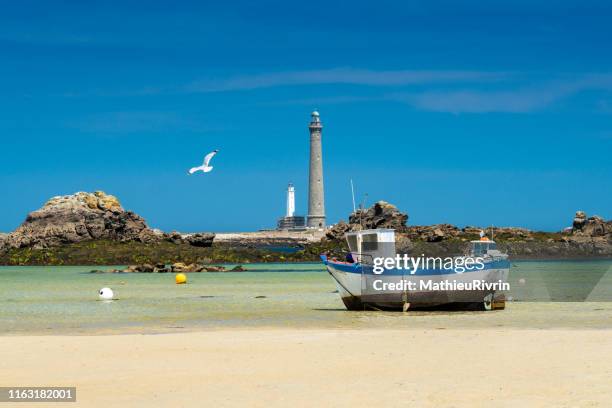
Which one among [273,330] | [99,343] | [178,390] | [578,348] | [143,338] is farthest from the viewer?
[273,330]

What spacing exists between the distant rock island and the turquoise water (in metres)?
46.4

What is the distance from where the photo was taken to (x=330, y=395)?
1587cm

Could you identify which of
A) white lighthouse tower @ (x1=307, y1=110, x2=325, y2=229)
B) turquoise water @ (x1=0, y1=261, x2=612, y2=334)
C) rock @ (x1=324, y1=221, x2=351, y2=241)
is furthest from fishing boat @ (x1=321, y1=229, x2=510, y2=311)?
A: white lighthouse tower @ (x1=307, y1=110, x2=325, y2=229)

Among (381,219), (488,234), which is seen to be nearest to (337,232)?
(381,219)

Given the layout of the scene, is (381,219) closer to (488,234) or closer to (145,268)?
(488,234)

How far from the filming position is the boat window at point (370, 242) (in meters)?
36.0

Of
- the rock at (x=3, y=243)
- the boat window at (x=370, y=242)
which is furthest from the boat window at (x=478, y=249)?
the rock at (x=3, y=243)

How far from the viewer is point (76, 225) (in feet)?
382

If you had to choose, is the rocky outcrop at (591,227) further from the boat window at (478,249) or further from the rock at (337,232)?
the boat window at (478,249)

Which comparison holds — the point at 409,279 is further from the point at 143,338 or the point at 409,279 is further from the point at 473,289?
the point at 143,338

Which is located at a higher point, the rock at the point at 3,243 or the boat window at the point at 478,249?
the rock at the point at 3,243

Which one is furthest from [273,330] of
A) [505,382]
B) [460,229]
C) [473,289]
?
[460,229]

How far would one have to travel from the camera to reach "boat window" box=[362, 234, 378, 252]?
118 ft

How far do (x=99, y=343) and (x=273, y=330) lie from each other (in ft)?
20.1
